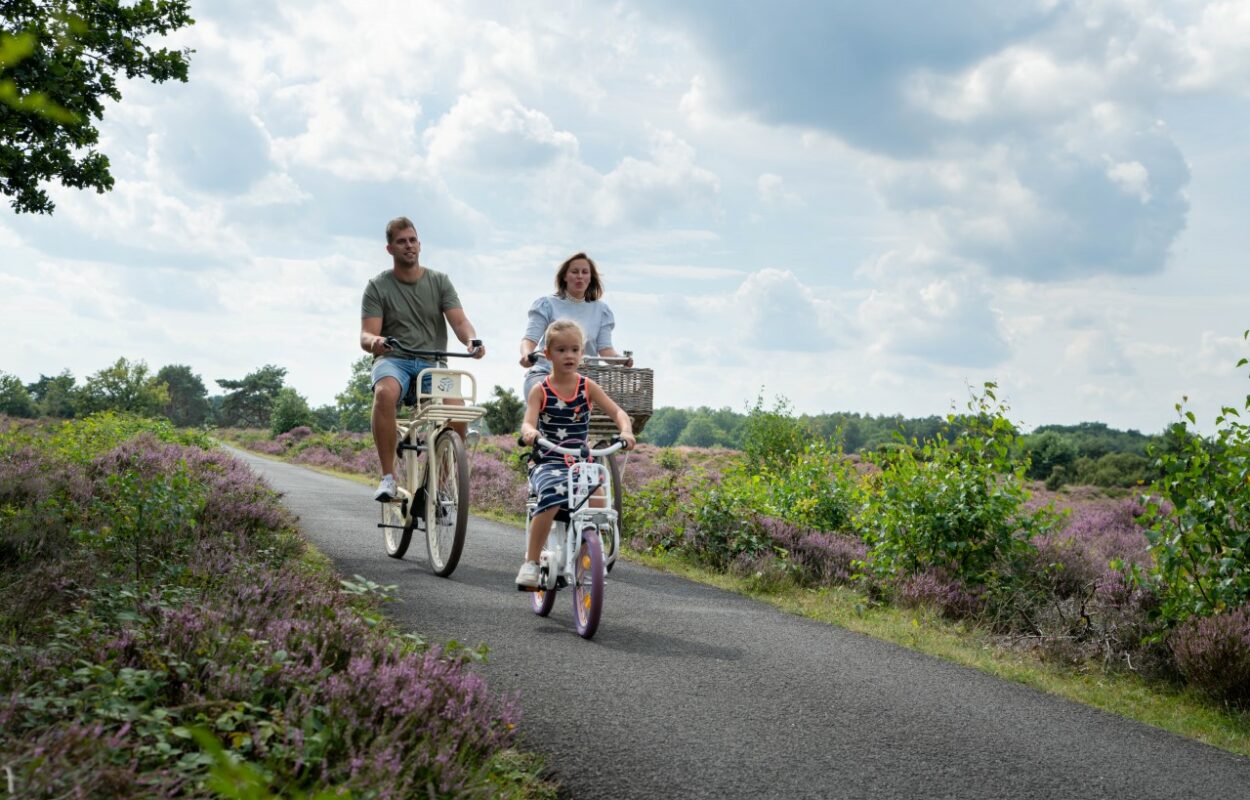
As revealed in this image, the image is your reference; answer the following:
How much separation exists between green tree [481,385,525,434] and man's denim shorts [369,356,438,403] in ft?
140

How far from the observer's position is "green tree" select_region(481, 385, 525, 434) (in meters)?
51.2

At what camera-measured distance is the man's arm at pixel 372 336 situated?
25.7 ft

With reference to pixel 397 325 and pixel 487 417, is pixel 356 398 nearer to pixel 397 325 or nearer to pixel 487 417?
pixel 487 417

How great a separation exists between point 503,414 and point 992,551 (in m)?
43.8

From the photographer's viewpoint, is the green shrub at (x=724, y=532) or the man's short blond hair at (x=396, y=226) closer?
the man's short blond hair at (x=396, y=226)

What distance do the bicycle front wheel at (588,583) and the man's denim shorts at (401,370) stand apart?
8.41 feet

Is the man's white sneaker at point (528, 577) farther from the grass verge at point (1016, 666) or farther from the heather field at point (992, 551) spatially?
the heather field at point (992, 551)

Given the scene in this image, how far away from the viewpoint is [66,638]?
396 centimetres

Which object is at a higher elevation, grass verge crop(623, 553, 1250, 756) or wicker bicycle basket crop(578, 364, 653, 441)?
wicker bicycle basket crop(578, 364, 653, 441)

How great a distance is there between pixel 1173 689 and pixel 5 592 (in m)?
6.74

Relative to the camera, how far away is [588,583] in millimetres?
6035

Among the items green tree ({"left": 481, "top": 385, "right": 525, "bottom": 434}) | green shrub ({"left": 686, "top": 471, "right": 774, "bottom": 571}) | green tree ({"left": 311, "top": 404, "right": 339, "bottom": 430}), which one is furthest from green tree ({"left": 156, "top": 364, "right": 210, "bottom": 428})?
green shrub ({"left": 686, "top": 471, "right": 774, "bottom": 571})

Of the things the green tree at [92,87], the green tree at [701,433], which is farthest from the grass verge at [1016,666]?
the green tree at [701,433]

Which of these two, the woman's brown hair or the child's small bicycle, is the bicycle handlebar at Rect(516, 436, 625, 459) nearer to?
the child's small bicycle
